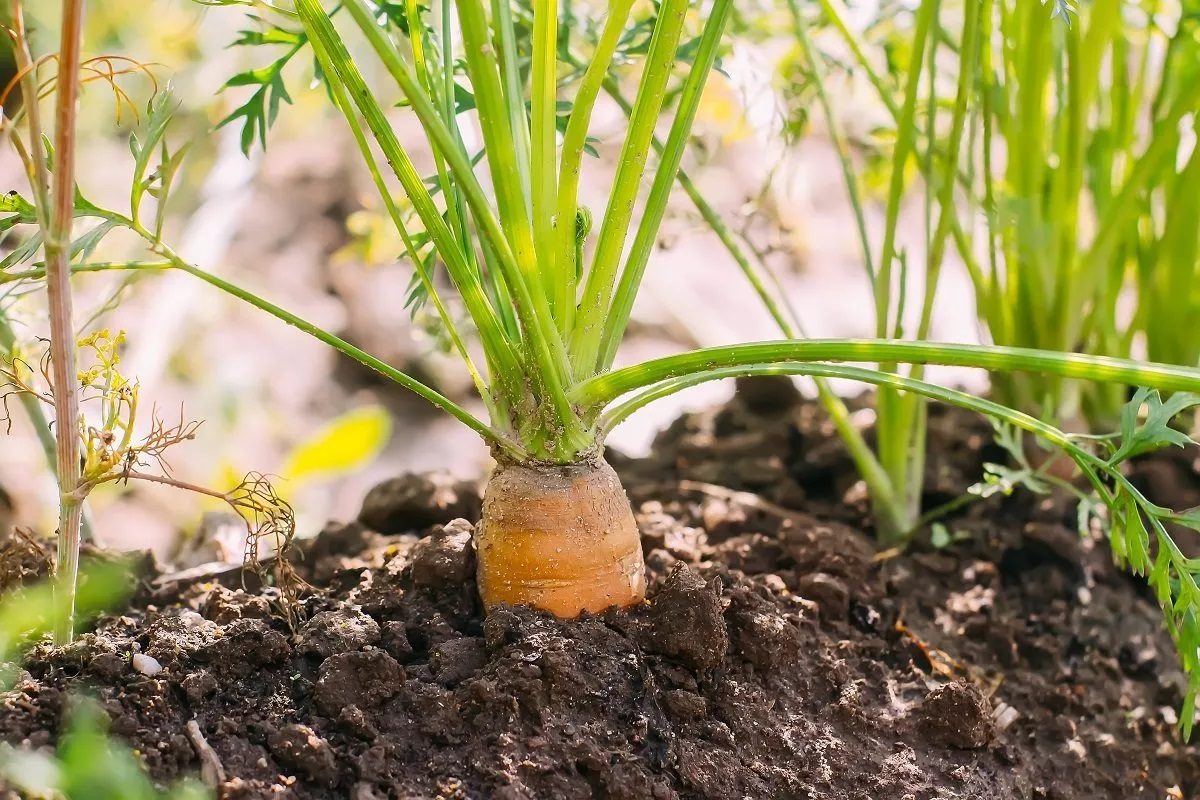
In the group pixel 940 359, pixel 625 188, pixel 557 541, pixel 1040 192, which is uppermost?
pixel 1040 192

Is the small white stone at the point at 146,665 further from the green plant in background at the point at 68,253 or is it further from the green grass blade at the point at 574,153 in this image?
the green grass blade at the point at 574,153

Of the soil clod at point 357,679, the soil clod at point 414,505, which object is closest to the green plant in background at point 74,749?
the soil clod at point 357,679

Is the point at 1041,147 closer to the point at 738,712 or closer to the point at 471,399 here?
the point at 738,712

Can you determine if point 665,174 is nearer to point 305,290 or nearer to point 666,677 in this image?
point 666,677

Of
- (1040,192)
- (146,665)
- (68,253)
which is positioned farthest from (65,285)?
(1040,192)

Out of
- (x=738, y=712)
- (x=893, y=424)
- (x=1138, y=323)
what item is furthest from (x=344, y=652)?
(x=1138, y=323)
